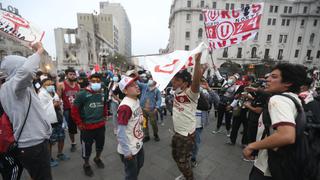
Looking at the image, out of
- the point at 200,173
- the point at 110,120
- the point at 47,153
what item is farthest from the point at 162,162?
the point at 110,120

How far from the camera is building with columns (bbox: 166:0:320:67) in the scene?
33.3m

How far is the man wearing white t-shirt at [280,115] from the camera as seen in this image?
43.1 inches

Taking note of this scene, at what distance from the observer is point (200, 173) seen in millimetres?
2988

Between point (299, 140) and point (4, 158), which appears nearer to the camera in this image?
point (299, 140)

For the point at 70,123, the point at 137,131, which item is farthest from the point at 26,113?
the point at 70,123

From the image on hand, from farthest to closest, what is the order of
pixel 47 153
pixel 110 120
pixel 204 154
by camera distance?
pixel 110 120
pixel 204 154
pixel 47 153

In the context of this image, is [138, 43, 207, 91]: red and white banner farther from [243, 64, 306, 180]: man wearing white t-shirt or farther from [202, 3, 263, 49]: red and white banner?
[202, 3, 263, 49]: red and white banner

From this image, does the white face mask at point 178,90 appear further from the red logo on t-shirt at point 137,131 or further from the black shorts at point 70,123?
the black shorts at point 70,123

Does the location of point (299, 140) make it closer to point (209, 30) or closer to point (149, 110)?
point (149, 110)

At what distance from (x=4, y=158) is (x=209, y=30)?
5.13 metres

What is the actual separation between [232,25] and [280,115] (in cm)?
401

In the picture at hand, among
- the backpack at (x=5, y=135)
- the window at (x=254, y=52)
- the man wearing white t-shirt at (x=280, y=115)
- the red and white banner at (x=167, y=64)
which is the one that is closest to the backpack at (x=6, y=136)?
the backpack at (x=5, y=135)

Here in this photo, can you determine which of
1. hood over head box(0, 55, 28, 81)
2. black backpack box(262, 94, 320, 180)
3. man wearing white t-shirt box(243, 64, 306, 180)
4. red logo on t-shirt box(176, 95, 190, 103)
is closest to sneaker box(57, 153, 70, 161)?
hood over head box(0, 55, 28, 81)

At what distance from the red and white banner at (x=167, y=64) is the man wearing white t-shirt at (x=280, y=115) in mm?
916
